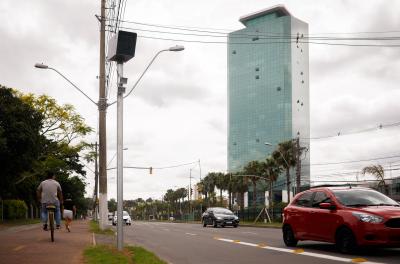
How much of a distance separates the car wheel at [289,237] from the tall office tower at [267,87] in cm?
13314

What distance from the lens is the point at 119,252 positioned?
495 inches

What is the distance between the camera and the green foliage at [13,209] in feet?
160

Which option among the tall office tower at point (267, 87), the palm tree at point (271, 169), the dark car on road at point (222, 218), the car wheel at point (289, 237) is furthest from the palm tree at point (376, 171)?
the tall office tower at point (267, 87)

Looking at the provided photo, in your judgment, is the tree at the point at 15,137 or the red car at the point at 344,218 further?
the tree at the point at 15,137

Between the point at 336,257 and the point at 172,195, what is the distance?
533 ft

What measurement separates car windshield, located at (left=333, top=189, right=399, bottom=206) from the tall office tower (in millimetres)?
135023

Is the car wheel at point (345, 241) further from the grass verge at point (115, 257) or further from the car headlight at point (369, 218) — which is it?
the grass verge at point (115, 257)

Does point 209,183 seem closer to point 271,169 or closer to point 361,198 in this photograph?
point 271,169

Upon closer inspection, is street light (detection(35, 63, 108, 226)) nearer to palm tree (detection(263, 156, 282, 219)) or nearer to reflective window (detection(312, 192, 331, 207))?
reflective window (detection(312, 192, 331, 207))

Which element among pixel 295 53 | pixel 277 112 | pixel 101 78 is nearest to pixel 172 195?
pixel 277 112

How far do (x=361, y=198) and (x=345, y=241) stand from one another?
3.87 feet

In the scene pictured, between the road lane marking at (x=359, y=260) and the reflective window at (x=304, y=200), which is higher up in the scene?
the reflective window at (x=304, y=200)

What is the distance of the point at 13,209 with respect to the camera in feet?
164

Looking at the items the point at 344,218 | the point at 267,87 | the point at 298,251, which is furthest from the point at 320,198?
the point at 267,87
